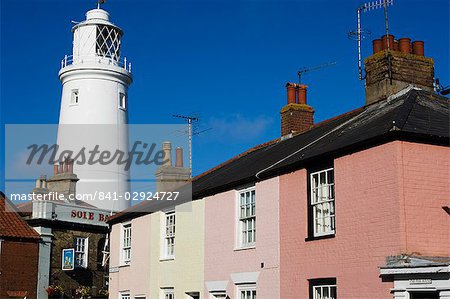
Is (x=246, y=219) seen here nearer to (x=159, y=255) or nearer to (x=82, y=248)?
(x=159, y=255)

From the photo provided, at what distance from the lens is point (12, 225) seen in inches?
1184

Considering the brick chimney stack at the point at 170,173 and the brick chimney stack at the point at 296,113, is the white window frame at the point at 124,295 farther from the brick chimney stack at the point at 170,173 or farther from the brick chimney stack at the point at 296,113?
the brick chimney stack at the point at 296,113

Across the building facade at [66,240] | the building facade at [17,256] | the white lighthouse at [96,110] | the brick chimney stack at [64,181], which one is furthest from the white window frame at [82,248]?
the white lighthouse at [96,110]

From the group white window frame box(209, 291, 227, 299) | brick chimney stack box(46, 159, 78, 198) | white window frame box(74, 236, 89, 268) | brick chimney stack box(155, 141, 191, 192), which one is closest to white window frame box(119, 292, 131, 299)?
brick chimney stack box(155, 141, 191, 192)

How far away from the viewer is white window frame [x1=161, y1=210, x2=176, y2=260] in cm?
2209

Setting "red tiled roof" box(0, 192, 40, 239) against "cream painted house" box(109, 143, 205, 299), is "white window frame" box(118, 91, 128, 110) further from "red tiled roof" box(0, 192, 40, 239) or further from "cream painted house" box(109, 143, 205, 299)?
"cream painted house" box(109, 143, 205, 299)

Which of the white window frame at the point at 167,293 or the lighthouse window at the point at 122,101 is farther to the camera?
the lighthouse window at the point at 122,101

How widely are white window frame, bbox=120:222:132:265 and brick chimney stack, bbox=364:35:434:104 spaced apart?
10.9 meters

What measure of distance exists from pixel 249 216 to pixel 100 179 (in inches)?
854

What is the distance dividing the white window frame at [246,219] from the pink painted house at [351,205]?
0.03 m

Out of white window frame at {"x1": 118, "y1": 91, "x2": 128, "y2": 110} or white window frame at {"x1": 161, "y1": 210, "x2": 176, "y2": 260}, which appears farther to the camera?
white window frame at {"x1": 118, "y1": 91, "x2": 128, "y2": 110}

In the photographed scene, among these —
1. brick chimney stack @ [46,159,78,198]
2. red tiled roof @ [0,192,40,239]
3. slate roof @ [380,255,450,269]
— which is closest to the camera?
slate roof @ [380,255,450,269]

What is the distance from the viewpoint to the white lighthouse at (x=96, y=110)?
38875mm

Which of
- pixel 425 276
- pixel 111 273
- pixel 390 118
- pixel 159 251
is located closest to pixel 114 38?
pixel 111 273
